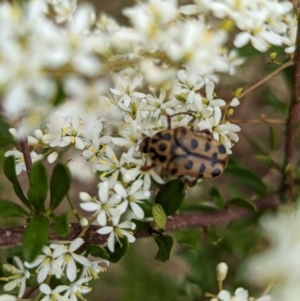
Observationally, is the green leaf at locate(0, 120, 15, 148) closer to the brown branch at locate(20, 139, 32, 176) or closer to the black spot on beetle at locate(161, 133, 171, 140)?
the brown branch at locate(20, 139, 32, 176)

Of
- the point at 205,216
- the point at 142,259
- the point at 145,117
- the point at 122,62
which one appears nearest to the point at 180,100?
the point at 145,117

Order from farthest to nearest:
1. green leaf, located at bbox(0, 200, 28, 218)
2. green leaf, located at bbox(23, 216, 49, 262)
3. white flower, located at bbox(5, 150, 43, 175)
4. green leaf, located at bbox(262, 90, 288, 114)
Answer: green leaf, located at bbox(262, 90, 288, 114) < white flower, located at bbox(5, 150, 43, 175) < green leaf, located at bbox(0, 200, 28, 218) < green leaf, located at bbox(23, 216, 49, 262)

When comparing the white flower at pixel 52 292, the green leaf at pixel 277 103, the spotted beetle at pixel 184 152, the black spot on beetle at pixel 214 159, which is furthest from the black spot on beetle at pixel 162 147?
the green leaf at pixel 277 103

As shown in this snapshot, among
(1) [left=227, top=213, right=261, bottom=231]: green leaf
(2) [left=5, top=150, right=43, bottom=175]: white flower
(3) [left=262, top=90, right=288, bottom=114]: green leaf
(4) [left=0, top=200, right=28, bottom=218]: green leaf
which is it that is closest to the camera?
(4) [left=0, top=200, right=28, bottom=218]: green leaf

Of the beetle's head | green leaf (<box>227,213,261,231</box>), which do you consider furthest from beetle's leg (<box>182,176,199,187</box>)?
green leaf (<box>227,213,261,231</box>)

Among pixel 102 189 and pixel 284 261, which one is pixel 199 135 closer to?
pixel 102 189

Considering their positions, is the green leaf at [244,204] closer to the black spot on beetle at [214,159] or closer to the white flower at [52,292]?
the black spot on beetle at [214,159]
